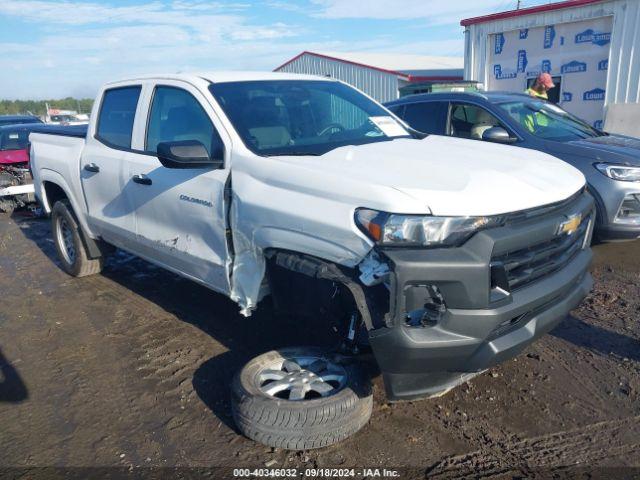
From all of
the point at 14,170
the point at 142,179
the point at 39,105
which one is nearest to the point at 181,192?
the point at 142,179

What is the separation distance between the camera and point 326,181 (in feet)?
9.11

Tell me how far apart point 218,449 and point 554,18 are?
14.0 meters

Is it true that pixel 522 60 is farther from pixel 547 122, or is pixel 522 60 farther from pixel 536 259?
pixel 536 259

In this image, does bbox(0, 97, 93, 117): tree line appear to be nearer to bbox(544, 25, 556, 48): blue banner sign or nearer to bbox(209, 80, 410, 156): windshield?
bbox(544, 25, 556, 48): blue banner sign

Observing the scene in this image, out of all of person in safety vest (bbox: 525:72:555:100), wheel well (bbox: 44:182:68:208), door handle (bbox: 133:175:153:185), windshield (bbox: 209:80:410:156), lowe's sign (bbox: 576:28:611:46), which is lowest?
wheel well (bbox: 44:182:68:208)

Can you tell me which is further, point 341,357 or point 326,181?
point 341,357

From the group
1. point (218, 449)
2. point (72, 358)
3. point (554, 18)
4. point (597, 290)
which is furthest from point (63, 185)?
point (554, 18)

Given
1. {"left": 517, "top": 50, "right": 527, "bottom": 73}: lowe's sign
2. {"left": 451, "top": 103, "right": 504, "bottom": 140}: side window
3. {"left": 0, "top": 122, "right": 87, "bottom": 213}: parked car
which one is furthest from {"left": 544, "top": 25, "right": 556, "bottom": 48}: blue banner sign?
{"left": 0, "top": 122, "right": 87, "bottom": 213}: parked car

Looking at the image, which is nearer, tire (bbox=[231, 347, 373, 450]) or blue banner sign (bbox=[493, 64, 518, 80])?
tire (bbox=[231, 347, 373, 450])

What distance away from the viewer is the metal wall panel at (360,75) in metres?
22.5

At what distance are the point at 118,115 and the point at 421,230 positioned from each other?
3.26 meters

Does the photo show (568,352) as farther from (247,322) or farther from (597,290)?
(247,322)

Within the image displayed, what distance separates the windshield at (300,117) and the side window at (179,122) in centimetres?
17

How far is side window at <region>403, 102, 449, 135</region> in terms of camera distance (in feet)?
22.2
